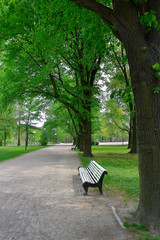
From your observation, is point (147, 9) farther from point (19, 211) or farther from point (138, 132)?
point (19, 211)

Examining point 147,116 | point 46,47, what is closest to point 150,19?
point 147,116

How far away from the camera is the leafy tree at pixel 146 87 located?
12.4 feet

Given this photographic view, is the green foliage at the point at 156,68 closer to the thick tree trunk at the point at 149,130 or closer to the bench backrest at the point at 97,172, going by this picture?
the thick tree trunk at the point at 149,130

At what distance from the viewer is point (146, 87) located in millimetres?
3811

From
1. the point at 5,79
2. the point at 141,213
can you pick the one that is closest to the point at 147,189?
the point at 141,213

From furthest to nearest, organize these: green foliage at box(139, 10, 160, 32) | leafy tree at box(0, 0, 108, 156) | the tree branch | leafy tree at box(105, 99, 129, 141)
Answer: leafy tree at box(105, 99, 129, 141), leafy tree at box(0, 0, 108, 156), the tree branch, green foliage at box(139, 10, 160, 32)

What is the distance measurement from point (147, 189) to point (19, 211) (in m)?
2.90

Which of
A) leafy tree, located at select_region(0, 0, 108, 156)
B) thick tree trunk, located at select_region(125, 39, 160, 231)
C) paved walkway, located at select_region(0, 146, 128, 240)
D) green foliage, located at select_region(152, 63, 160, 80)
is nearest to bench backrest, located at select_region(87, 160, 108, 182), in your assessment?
paved walkway, located at select_region(0, 146, 128, 240)

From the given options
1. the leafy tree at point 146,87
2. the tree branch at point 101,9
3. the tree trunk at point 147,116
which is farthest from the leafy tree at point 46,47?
the tree trunk at point 147,116

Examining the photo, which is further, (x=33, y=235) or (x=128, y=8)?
(x=128, y=8)

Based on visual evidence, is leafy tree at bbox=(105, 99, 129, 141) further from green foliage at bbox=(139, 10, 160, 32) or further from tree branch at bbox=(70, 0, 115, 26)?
green foliage at bbox=(139, 10, 160, 32)

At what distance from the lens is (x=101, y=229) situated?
147 inches

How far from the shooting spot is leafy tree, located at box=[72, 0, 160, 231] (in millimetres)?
3771

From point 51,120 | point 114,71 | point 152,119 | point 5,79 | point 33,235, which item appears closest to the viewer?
point 33,235
